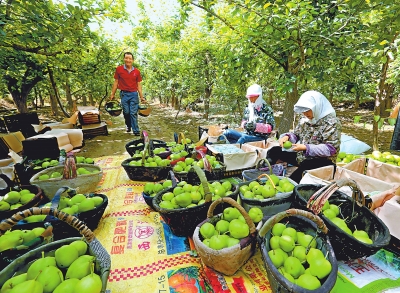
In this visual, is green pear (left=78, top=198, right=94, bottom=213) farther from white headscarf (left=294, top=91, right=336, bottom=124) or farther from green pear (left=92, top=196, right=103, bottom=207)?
white headscarf (left=294, top=91, right=336, bottom=124)

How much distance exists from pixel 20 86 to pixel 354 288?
11.9 metres

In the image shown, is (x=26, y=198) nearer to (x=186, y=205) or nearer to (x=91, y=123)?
(x=186, y=205)

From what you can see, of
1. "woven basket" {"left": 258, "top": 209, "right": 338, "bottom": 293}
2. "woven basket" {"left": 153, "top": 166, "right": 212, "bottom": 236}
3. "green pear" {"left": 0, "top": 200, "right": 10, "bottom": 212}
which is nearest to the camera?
"woven basket" {"left": 258, "top": 209, "right": 338, "bottom": 293}

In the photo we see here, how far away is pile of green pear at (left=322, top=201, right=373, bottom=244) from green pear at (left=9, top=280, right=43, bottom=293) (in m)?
1.77

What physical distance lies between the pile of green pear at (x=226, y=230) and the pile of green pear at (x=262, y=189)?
1.03 feet

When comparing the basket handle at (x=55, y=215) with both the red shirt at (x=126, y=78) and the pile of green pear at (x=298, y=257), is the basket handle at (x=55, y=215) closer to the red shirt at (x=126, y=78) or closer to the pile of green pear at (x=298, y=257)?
the pile of green pear at (x=298, y=257)

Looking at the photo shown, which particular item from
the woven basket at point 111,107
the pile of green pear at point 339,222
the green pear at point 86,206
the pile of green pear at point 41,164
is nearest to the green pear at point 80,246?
the green pear at point 86,206

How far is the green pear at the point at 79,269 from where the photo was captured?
1.11 meters

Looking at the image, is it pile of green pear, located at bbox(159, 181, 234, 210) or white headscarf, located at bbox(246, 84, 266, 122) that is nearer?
pile of green pear, located at bbox(159, 181, 234, 210)

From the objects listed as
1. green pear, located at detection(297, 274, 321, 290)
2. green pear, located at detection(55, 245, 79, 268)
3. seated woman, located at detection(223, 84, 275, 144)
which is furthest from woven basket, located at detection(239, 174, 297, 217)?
seated woman, located at detection(223, 84, 275, 144)

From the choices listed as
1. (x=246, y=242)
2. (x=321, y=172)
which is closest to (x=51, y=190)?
(x=246, y=242)

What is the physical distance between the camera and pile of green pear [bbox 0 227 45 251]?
52.3 inches

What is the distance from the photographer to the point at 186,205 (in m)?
1.86

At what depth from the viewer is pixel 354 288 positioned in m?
1.36
